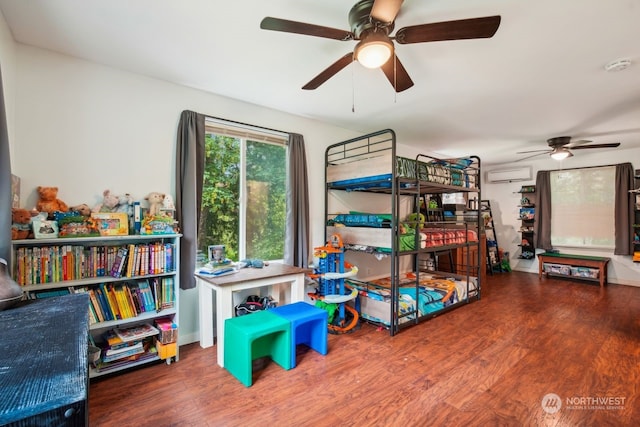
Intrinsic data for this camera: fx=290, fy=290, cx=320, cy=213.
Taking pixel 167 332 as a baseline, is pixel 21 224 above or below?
above

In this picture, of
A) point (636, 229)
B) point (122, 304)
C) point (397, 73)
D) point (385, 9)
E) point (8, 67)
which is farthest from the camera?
point (636, 229)

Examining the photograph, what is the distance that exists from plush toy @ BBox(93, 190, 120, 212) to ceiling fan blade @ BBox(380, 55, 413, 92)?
7.60ft

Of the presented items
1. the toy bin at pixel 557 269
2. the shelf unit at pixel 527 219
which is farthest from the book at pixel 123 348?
the shelf unit at pixel 527 219

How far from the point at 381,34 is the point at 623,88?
2.77m

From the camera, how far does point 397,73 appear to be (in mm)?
2045

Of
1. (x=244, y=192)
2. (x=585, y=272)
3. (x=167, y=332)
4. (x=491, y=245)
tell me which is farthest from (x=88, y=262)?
(x=585, y=272)

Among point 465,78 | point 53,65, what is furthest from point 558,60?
point 53,65

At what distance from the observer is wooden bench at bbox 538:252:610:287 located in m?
5.12

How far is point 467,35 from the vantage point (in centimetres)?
158

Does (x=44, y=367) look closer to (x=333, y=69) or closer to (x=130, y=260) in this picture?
(x=130, y=260)

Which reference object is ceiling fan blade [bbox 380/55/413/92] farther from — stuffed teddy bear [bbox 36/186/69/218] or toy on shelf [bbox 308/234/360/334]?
stuffed teddy bear [bbox 36/186/69/218]

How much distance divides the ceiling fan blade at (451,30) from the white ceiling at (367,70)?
24 centimetres

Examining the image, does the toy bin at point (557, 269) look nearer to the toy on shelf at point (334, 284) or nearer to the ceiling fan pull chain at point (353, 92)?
the toy on shelf at point (334, 284)

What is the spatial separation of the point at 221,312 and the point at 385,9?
2387 mm
